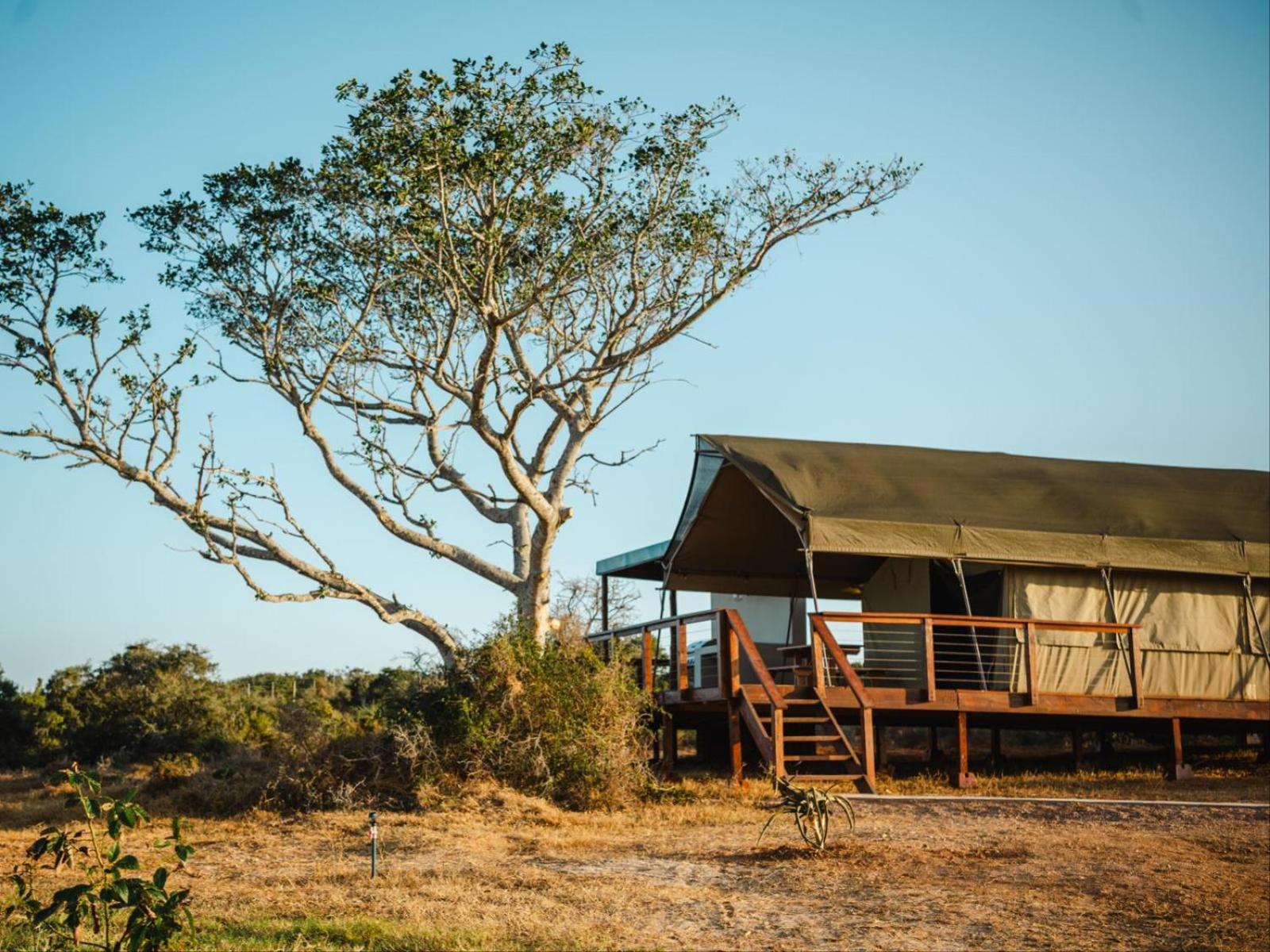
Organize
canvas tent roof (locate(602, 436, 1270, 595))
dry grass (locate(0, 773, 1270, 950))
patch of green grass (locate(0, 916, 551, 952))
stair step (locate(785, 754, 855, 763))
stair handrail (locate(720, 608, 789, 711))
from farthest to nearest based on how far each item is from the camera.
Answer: canvas tent roof (locate(602, 436, 1270, 595)) < stair handrail (locate(720, 608, 789, 711)) < stair step (locate(785, 754, 855, 763)) < dry grass (locate(0, 773, 1270, 950)) < patch of green grass (locate(0, 916, 551, 952))

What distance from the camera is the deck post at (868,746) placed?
1259 cm

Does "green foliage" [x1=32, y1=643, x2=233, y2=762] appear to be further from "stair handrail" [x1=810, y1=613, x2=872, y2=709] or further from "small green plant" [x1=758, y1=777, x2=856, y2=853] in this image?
"small green plant" [x1=758, y1=777, x2=856, y2=853]

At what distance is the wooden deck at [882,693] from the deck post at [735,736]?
0.02 meters

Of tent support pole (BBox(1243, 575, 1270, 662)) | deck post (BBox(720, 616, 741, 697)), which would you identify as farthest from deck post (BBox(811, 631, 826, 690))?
tent support pole (BBox(1243, 575, 1270, 662))

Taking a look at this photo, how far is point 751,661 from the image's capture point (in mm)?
13164

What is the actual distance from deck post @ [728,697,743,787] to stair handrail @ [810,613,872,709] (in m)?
1.14

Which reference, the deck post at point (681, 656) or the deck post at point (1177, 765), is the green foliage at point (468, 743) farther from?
the deck post at point (1177, 765)

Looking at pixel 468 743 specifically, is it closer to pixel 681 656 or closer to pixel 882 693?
pixel 681 656

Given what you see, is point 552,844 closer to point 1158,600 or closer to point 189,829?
point 189,829

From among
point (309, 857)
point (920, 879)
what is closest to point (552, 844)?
point (309, 857)

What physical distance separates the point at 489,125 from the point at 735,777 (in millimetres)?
7404

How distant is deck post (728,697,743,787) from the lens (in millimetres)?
13258

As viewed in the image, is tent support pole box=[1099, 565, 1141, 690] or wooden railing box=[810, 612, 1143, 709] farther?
tent support pole box=[1099, 565, 1141, 690]

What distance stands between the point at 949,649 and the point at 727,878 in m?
7.96
